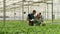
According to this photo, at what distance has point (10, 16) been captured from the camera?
87.1ft

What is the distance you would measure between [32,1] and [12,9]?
8.21 feet

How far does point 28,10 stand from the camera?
24.4 m

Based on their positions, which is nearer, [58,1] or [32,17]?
[32,17]

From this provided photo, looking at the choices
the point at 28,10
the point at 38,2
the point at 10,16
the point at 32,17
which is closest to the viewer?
the point at 32,17

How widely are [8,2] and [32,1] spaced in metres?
2.82

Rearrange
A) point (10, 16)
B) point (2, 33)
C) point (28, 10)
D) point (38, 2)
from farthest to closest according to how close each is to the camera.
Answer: point (38, 2) < point (10, 16) < point (28, 10) < point (2, 33)

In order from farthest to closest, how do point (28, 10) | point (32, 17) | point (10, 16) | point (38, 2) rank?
point (38, 2) < point (10, 16) < point (28, 10) < point (32, 17)

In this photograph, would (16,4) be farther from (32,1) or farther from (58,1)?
(58,1)

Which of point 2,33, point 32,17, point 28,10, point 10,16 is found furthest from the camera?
point 10,16

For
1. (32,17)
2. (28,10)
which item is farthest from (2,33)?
(28,10)

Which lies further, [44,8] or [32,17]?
[44,8]

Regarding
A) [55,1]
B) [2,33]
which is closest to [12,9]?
[55,1]

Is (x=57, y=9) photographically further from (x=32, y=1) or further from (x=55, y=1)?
(x=32, y=1)

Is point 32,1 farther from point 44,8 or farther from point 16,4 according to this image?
point 44,8
